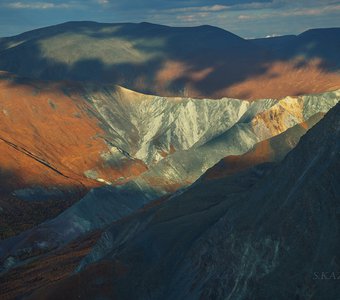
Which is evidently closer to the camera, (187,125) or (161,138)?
(161,138)

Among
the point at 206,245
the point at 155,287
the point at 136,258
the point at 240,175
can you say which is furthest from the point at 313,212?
the point at 240,175

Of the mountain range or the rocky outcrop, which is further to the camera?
the rocky outcrop

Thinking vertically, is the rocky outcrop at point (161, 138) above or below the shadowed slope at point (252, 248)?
below

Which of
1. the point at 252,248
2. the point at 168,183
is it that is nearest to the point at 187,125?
the point at 168,183

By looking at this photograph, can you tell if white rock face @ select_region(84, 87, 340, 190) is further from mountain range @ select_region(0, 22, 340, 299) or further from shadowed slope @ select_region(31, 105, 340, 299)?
shadowed slope @ select_region(31, 105, 340, 299)

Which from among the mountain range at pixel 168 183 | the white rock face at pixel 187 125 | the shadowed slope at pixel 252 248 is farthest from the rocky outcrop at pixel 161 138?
the shadowed slope at pixel 252 248

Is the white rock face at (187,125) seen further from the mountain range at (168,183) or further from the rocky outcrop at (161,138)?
the mountain range at (168,183)

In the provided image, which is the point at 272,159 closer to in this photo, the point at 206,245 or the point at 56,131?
the point at 206,245


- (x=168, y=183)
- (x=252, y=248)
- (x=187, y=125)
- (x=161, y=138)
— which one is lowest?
(x=161, y=138)

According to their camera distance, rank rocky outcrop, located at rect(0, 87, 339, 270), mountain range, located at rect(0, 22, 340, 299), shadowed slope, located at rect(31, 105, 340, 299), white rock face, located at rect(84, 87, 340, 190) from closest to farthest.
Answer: shadowed slope, located at rect(31, 105, 340, 299) < mountain range, located at rect(0, 22, 340, 299) < rocky outcrop, located at rect(0, 87, 339, 270) < white rock face, located at rect(84, 87, 340, 190)

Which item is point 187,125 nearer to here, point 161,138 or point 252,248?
point 161,138

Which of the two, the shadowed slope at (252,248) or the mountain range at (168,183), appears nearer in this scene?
the shadowed slope at (252,248)

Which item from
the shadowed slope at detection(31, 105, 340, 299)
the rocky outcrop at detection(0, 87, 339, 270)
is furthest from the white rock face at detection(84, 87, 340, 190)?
the shadowed slope at detection(31, 105, 340, 299)
